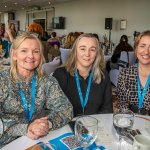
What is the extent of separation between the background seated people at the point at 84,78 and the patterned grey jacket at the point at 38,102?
1.34 ft

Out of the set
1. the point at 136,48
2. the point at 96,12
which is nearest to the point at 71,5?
the point at 96,12

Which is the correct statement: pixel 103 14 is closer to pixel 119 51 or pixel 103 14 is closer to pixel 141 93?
pixel 119 51

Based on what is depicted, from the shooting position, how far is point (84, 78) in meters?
2.13

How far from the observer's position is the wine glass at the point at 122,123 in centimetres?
115

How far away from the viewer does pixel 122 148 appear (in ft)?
3.78

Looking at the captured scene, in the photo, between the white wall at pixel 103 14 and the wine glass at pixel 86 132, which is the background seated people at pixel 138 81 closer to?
the wine glass at pixel 86 132

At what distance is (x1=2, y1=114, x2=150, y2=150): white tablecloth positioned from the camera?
1.16 meters

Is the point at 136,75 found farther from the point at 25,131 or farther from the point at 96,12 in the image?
the point at 96,12

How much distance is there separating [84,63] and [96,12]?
10.7m

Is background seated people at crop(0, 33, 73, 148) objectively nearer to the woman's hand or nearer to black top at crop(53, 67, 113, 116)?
the woman's hand

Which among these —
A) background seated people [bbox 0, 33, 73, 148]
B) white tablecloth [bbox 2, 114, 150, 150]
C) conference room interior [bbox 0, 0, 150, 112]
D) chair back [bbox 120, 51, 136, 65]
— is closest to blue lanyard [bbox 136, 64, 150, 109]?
white tablecloth [bbox 2, 114, 150, 150]

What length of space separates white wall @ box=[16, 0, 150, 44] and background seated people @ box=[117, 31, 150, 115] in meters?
7.85

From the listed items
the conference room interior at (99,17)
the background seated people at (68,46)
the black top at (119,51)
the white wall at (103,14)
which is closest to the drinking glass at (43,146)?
the background seated people at (68,46)

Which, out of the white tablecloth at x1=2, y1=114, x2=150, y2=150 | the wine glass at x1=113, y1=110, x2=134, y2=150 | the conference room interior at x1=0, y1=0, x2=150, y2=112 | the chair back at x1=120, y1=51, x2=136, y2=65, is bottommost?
the white tablecloth at x1=2, y1=114, x2=150, y2=150
